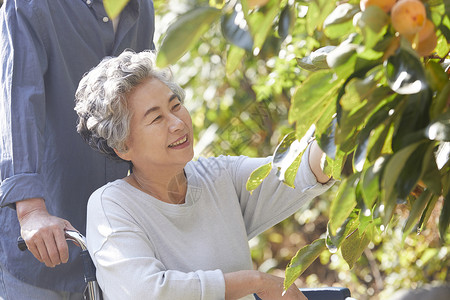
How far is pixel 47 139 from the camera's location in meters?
2.09

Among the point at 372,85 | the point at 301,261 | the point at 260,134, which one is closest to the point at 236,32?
the point at 372,85

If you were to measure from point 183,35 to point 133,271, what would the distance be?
41.6 inches

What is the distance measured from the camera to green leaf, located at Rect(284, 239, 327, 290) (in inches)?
47.7

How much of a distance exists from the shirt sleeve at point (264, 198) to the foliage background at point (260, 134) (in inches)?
70.1

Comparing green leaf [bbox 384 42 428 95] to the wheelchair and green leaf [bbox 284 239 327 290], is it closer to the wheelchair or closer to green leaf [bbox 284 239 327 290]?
green leaf [bbox 284 239 327 290]

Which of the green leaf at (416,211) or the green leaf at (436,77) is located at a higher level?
the green leaf at (436,77)

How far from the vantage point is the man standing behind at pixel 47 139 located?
1832mm

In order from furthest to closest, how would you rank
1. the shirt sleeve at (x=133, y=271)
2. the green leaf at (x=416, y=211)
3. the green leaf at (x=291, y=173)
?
the shirt sleeve at (x=133, y=271) < the green leaf at (x=291, y=173) < the green leaf at (x=416, y=211)

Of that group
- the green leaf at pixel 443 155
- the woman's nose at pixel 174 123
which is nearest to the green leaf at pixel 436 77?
the green leaf at pixel 443 155

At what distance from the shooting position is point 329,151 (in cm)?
89

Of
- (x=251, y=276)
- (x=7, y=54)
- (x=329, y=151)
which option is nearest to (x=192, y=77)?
Result: (x=7, y=54)

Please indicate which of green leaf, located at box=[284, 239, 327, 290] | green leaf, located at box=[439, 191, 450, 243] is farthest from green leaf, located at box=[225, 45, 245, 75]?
green leaf, located at box=[284, 239, 327, 290]

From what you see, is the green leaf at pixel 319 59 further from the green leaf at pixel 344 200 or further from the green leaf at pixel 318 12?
the green leaf at pixel 344 200

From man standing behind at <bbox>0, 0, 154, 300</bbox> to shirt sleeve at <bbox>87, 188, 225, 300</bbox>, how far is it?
9 cm
